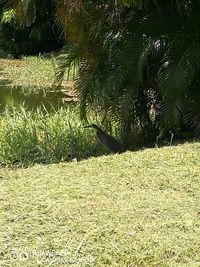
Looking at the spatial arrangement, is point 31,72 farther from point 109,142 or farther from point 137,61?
point 109,142

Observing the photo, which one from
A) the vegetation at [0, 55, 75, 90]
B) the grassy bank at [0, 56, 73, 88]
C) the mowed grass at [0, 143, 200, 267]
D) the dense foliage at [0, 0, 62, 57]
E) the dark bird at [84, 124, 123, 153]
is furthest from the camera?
the dense foliage at [0, 0, 62, 57]

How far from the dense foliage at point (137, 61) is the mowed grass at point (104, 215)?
1912mm

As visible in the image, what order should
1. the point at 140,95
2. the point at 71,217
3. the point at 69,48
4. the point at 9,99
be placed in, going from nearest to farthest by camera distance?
the point at 71,217 → the point at 140,95 → the point at 69,48 → the point at 9,99

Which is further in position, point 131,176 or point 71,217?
point 131,176

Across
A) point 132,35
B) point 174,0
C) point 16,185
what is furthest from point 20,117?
A: point 16,185

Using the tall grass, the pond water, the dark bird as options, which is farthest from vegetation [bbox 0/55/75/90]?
the dark bird

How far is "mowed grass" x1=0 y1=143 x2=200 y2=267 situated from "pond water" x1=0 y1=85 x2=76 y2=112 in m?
7.67

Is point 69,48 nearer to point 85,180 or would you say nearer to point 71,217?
point 85,180

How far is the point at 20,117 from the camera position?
769 cm

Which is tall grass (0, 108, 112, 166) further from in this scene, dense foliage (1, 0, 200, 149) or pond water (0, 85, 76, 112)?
pond water (0, 85, 76, 112)

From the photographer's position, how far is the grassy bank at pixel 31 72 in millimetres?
17359

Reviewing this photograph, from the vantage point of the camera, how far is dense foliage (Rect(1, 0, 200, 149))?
6.54 metres

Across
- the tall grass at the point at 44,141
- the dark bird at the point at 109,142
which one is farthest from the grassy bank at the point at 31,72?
the dark bird at the point at 109,142

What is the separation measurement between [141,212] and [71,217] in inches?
17.9
